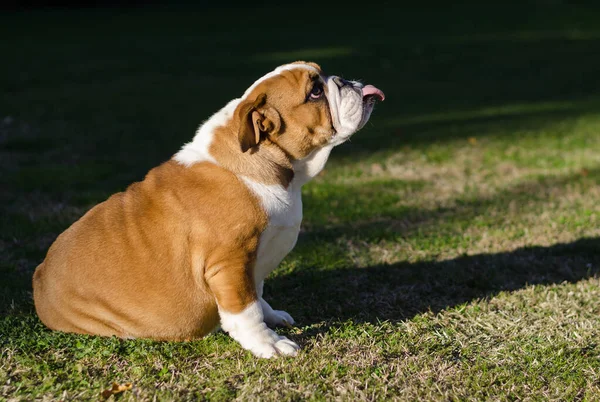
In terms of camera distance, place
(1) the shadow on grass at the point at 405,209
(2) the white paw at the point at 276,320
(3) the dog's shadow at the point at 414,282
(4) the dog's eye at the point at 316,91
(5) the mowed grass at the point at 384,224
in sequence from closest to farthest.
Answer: (5) the mowed grass at the point at 384,224 → (4) the dog's eye at the point at 316,91 → (2) the white paw at the point at 276,320 → (3) the dog's shadow at the point at 414,282 → (1) the shadow on grass at the point at 405,209

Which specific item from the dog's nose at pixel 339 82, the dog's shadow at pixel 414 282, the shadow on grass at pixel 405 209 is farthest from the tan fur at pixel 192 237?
the shadow on grass at pixel 405 209

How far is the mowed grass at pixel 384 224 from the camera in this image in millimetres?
3609

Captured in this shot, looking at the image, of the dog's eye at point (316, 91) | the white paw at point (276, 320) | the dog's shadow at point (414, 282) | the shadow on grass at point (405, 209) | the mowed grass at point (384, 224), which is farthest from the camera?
the shadow on grass at point (405, 209)

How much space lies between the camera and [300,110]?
148 inches

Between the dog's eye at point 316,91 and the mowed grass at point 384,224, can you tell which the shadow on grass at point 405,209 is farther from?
the dog's eye at point 316,91

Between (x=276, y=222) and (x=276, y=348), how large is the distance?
2.06 ft

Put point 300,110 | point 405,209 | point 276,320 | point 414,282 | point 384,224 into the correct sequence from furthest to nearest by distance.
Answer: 1. point 405,209
2. point 384,224
3. point 414,282
4. point 276,320
5. point 300,110

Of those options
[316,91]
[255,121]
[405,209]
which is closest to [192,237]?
[255,121]

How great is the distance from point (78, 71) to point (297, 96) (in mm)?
12735

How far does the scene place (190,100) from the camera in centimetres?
1229

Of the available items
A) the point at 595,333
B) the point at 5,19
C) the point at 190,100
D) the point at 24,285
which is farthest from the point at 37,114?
the point at 5,19

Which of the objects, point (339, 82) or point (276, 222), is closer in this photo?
point (276, 222)

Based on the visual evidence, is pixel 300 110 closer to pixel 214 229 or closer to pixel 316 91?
pixel 316 91

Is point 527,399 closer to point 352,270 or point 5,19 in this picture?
point 352,270
